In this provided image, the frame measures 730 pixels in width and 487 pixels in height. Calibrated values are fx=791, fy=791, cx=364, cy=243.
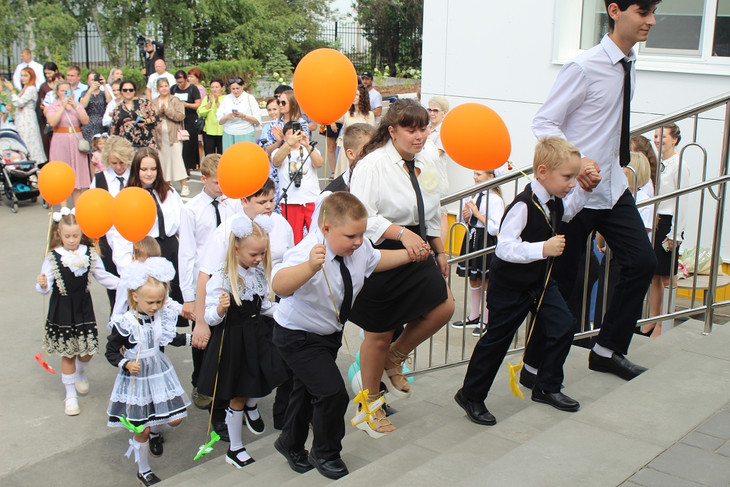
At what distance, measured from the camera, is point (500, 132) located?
450 centimetres

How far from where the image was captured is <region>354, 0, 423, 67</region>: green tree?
3142cm

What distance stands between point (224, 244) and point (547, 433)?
7.69 feet

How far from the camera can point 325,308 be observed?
161 inches

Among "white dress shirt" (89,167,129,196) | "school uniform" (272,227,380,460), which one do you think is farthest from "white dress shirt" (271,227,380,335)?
"white dress shirt" (89,167,129,196)

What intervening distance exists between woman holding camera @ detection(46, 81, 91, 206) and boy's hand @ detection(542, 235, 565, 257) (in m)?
9.70

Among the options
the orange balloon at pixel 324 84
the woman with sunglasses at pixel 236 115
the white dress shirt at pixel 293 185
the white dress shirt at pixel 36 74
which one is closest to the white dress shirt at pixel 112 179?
the white dress shirt at pixel 293 185

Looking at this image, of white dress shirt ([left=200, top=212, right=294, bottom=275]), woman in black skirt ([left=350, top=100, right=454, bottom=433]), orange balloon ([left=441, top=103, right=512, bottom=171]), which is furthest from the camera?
white dress shirt ([left=200, top=212, right=294, bottom=275])

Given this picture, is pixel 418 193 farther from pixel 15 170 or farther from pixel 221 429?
pixel 15 170

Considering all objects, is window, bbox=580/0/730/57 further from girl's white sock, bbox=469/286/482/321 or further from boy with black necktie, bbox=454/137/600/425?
boy with black necktie, bbox=454/137/600/425

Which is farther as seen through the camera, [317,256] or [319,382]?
[319,382]

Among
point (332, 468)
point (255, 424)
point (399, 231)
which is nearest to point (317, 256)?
point (399, 231)

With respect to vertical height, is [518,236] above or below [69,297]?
above

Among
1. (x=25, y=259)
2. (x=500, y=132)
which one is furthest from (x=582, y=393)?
(x=25, y=259)

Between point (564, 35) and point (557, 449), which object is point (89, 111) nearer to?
point (564, 35)
